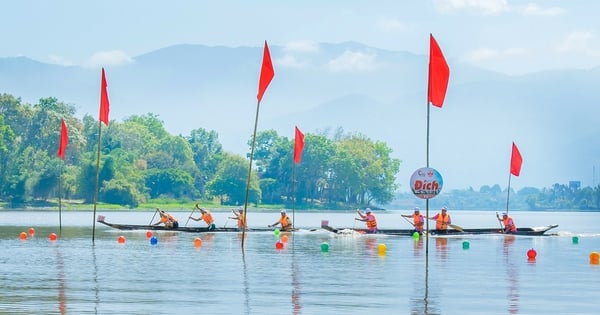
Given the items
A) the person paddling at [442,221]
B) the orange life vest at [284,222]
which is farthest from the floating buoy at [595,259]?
the orange life vest at [284,222]

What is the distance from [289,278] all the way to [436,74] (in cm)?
818

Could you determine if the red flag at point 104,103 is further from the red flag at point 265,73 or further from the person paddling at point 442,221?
the person paddling at point 442,221

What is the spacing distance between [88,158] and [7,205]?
18903mm

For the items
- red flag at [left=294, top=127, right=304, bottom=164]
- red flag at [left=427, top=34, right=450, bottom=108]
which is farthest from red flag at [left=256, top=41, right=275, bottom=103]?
red flag at [left=294, top=127, right=304, bottom=164]

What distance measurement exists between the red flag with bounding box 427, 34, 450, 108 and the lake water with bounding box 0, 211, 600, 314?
4794 mm

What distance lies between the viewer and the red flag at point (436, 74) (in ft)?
115

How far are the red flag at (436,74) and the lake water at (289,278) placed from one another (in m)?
4.79

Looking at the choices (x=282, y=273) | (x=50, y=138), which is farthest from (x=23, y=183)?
(x=282, y=273)

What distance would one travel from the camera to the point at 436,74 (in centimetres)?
3559

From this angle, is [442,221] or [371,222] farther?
[442,221]

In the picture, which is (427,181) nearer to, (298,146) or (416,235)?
(416,235)

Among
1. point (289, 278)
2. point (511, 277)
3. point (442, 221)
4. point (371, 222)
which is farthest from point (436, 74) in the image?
point (442, 221)

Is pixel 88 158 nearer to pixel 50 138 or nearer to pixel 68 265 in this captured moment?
pixel 50 138

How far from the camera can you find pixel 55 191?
6796 inches
